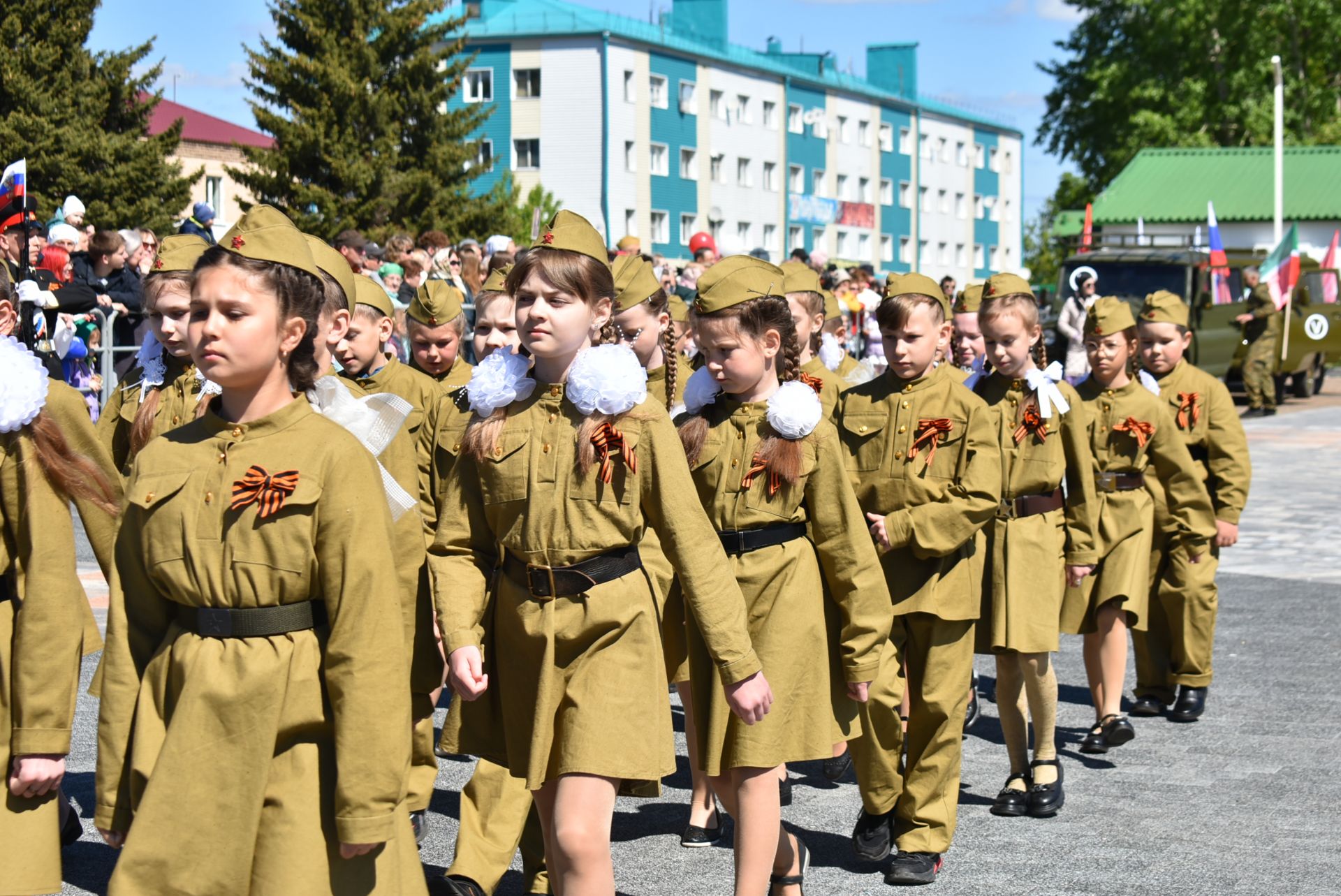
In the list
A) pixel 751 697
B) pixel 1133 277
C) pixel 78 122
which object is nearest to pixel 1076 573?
pixel 751 697

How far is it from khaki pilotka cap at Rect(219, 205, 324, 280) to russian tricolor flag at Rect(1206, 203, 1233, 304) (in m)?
24.3

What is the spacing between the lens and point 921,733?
605 centimetres

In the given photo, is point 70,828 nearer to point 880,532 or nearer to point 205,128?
point 880,532

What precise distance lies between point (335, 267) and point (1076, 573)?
3.65 metres

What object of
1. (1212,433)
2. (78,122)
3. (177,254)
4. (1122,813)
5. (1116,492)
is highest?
(78,122)

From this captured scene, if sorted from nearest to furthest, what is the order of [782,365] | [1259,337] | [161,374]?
[782,365], [161,374], [1259,337]

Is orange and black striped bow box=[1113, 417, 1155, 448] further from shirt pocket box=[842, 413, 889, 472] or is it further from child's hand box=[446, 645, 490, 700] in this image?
child's hand box=[446, 645, 490, 700]

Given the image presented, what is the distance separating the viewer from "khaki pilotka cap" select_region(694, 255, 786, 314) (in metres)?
5.00

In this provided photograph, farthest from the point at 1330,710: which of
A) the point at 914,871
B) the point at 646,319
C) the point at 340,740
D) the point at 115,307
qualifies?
the point at 115,307

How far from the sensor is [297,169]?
42.2m

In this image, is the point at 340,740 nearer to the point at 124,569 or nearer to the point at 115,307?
the point at 124,569

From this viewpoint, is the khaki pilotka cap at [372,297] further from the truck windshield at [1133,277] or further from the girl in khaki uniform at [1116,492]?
the truck windshield at [1133,277]

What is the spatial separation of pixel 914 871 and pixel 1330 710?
11.3 ft

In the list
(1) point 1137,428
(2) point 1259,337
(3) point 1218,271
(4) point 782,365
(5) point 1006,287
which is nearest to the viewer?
(4) point 782,365
